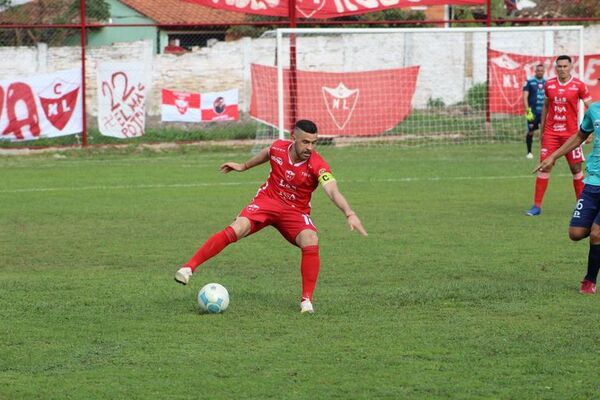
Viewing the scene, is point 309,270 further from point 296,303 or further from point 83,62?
point 83,62

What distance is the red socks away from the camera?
874 centimetres

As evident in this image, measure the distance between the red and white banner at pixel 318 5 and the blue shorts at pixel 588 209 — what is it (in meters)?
17.5

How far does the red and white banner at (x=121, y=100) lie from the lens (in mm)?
25766

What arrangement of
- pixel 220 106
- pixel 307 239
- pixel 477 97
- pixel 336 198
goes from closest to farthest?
pixel 336 198 < pixel 307 239 < pixel 220 106 < pixel 477 97

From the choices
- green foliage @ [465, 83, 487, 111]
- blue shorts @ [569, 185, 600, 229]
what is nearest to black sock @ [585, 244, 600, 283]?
blue shorts @ [569, 185, 600, 229]

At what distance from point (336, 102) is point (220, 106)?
10.0 feet

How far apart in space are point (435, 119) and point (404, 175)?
24.5ft

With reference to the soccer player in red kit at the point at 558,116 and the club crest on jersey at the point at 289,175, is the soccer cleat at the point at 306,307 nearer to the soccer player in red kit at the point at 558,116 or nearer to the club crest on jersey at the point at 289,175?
the club crest on jersey at the point at 289,175

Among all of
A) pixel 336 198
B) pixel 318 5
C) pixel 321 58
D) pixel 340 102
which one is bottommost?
pixel 336 198

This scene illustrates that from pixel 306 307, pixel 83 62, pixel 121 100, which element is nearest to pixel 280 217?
pixel 306 307

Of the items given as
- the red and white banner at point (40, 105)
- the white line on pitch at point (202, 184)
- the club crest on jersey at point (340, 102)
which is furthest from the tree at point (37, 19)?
the white line on pitch at point (202, 184)

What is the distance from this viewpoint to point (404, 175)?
20.5 metres

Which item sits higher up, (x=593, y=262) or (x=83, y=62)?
(x=83, y=62)

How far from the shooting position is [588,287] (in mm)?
9500
